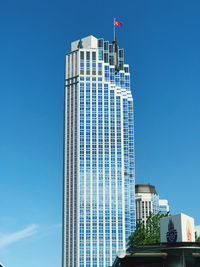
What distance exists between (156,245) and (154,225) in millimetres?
74614

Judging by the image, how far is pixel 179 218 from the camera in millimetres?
67625

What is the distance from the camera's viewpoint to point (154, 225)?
3342 inches

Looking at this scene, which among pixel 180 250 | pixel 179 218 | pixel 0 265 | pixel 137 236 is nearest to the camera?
pixel 180 250

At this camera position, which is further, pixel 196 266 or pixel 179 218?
pixel 179 218

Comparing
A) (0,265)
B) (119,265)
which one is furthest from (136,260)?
(0,265)

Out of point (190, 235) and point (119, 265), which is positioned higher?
point (190, 235)

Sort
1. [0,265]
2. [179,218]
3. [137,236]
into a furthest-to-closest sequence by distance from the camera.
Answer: [137,236]
[179,218]
[0,265]

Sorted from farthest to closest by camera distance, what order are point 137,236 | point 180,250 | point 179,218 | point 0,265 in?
1. point 137,236
2. point 179,218
3. point 0,265
4. point 180,250

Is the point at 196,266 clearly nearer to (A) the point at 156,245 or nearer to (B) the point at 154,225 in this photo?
(A) the point at 156,245

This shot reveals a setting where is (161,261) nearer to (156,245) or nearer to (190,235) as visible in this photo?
→ (156,245)

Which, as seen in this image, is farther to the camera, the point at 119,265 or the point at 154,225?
the point at 154,225

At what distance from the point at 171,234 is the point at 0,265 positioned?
174ft

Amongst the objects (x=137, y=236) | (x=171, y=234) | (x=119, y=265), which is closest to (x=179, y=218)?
(x=171, y=234)

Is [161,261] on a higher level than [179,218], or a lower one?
lower
